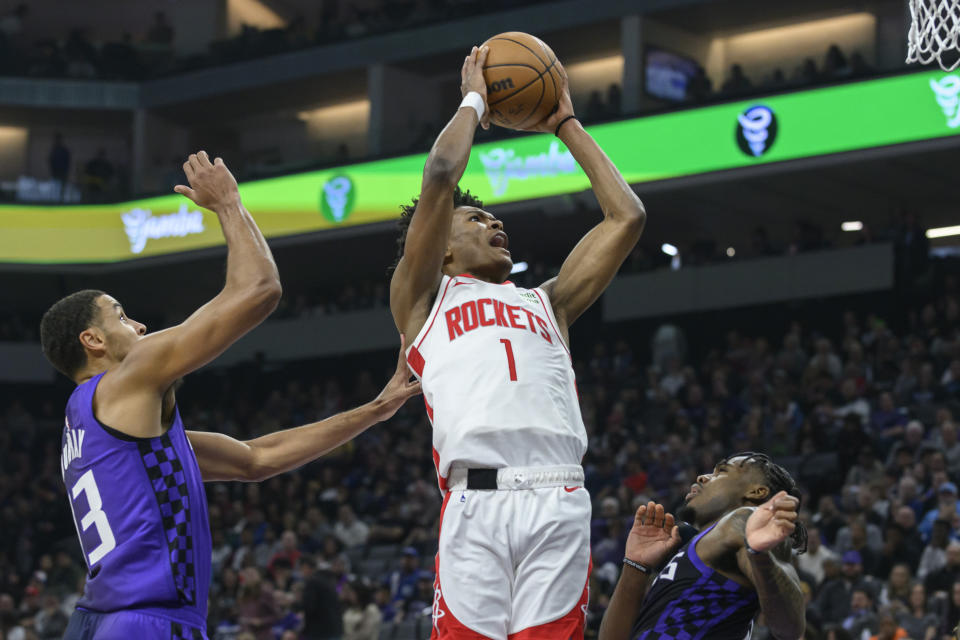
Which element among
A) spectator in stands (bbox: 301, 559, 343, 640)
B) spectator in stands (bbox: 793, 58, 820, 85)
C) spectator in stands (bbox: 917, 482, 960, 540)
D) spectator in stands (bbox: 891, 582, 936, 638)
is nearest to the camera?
spectator in stands (bbox: 891, 582, 936, 638)

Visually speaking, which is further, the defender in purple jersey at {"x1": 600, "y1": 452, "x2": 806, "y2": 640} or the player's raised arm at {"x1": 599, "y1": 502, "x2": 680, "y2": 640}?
the player's raised arm at {"x1": 599, "y1": 502, "x2": 680, "y2": 640}

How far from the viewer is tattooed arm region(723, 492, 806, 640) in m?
3.96

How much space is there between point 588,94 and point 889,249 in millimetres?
8153

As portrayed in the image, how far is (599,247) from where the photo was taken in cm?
454

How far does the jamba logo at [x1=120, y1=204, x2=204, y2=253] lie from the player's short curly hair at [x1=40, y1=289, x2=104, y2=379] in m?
20.8

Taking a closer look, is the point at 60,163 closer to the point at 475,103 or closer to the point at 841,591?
the point at 841,591

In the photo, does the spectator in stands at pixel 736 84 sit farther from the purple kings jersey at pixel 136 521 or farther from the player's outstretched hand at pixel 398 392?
the purple kings jersey at pixel 136 521

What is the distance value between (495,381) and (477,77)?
1.18m

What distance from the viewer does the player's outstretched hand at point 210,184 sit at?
404cm

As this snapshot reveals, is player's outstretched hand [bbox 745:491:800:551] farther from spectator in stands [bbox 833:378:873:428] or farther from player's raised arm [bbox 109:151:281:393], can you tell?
spectator in stands [bbox 833:378:873:428]

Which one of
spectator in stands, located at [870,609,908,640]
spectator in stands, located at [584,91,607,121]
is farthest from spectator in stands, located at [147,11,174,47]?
spectator in stands, located at [870,609,908,640]

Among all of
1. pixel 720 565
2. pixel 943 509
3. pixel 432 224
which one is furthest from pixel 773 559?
pixel 943 509

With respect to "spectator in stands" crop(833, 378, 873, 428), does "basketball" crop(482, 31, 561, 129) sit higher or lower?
higher

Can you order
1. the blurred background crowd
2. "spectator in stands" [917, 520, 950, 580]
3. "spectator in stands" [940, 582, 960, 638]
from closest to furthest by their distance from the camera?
"spectator in stands" [940, 582, 960, 638], "spectator in stands" [917, 520, 950, 580], the blurred background crowd
